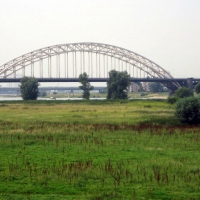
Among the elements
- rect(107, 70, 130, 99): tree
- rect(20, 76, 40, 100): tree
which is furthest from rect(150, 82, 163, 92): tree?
rect(20, 76, 40, 100): tree

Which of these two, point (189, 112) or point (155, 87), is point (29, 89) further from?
point (155, 87)

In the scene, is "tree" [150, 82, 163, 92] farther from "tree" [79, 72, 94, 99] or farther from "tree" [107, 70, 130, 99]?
"tree" [107, 70, 130, 99]

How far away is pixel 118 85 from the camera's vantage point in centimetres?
7681

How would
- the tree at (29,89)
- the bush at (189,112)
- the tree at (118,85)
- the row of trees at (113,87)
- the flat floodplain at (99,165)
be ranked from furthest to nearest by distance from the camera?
the tree at (29,89), the row of trees at (113,87), the tree at (118,85), the bush at (189,112), the flat floodplain at (99,165)

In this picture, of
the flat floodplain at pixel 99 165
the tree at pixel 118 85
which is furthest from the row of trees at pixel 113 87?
the flat floodplain at pixel 99 165

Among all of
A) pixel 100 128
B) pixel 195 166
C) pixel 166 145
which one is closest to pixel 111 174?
pixel 195 166

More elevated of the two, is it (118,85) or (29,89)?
(118,85)

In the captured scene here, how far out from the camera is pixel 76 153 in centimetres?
1688

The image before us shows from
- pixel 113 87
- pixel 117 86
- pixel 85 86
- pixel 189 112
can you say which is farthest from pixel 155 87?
pixel 189 112

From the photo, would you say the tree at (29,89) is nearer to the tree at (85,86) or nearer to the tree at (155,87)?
the tree at (85,86)

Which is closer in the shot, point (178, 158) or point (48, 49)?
point (178, 158)

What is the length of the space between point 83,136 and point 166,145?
5141 mm

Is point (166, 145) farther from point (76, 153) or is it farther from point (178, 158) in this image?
point (76, 153)

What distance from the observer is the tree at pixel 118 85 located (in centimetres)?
7623
